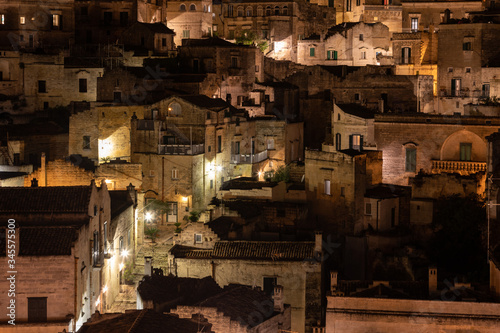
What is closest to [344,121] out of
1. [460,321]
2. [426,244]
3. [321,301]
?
[426,244]

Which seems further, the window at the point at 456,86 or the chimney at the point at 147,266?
the window at the point at 456,86

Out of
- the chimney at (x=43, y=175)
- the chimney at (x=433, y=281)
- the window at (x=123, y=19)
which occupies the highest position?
the window at (x=123, y=19)

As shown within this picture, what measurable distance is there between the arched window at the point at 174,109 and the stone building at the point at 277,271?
31.1ft

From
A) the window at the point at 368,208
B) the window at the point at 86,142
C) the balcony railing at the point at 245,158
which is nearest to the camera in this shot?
the window at the point at 368,208

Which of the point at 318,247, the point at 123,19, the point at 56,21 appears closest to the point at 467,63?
the point at 123,19

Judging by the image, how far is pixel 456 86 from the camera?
52.4 meters

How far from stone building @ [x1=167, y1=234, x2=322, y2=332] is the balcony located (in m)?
9.52

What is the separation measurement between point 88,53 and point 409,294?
28.3 m

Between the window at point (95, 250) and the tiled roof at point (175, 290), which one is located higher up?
the window at point (95, 250)

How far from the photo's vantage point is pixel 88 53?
5409 cm

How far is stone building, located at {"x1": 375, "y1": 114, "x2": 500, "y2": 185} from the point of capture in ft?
140

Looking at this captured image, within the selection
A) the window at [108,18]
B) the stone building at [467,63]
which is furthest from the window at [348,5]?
the window at [108,18]

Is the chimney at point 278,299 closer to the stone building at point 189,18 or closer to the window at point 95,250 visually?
the window at point 95,250

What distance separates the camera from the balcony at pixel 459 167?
42.2 m
